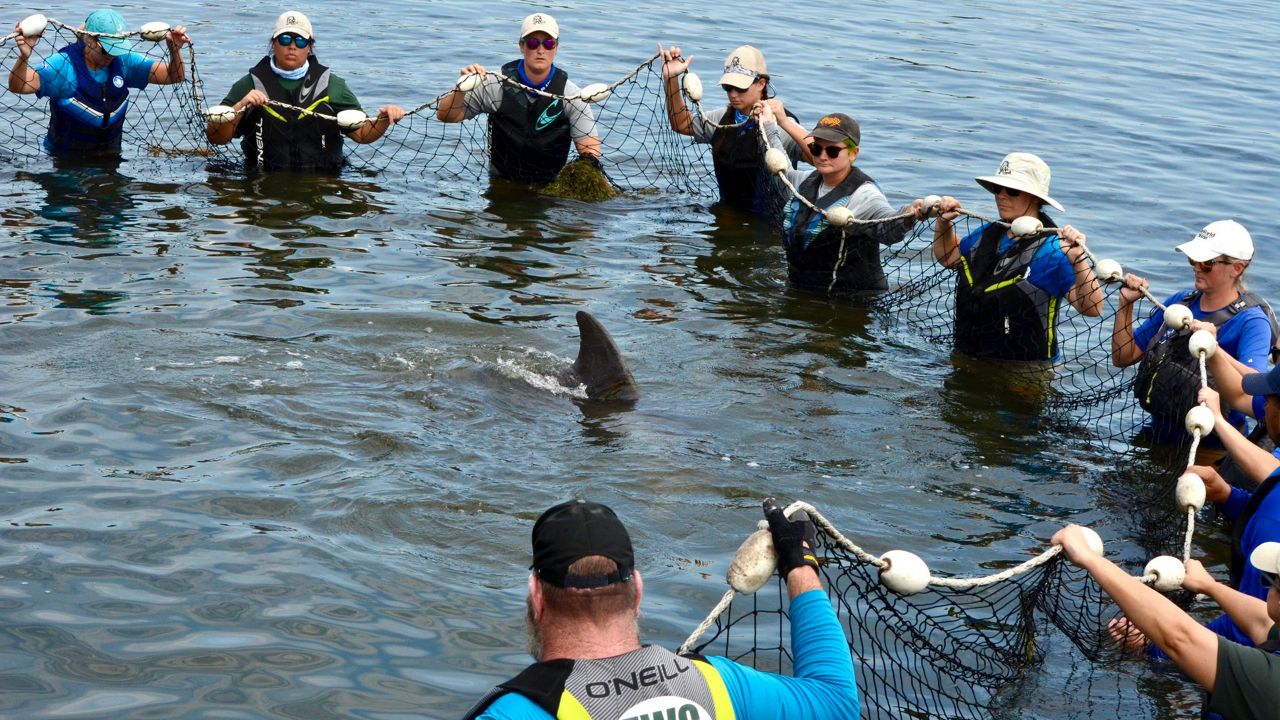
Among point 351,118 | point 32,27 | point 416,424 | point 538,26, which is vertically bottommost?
point 416,424

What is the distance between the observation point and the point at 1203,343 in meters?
7.04

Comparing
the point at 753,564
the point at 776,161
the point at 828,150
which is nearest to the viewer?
the point at 753,564

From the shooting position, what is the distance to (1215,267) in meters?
7.59

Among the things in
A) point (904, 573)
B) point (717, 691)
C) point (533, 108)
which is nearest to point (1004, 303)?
point (904, 573)

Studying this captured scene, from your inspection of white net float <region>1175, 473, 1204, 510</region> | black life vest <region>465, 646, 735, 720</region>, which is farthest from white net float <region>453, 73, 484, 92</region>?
black life vest <region>465, 646, 735, 720</region>

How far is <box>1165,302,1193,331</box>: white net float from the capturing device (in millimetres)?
7410

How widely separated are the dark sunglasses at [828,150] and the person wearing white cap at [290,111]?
4160 mm

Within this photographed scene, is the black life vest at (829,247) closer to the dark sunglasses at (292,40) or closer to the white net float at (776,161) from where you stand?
the white net float at (776,161)

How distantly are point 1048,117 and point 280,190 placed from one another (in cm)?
1054

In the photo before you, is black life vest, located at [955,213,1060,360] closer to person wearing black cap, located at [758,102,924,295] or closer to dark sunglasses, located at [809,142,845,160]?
person wearing black cap, located at [758,102,924,295]

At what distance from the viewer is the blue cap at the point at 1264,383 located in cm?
562

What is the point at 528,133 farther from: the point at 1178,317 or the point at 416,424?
the point at 1178,317

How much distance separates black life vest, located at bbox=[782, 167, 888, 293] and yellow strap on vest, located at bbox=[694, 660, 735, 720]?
7133mm

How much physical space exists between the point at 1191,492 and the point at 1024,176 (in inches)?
133
